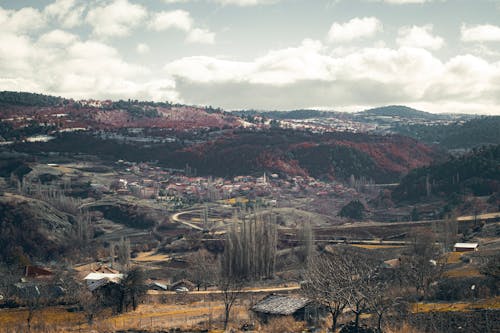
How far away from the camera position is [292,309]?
46625 millimetres

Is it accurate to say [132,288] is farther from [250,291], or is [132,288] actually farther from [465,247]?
[465,247]

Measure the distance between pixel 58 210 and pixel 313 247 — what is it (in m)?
72.2

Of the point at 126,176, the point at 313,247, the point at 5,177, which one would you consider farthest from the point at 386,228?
the point at 5,177

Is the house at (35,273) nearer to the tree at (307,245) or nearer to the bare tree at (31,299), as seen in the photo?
the bare tree at (31,299)

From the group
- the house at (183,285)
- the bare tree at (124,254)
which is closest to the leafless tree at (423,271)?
the house at (183,285)

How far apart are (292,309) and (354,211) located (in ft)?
350

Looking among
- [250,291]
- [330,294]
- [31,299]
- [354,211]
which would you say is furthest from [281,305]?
[354,211]

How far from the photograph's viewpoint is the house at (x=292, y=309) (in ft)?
151

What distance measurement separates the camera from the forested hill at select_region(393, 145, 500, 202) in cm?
14275

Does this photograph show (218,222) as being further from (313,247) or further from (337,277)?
(337,277)

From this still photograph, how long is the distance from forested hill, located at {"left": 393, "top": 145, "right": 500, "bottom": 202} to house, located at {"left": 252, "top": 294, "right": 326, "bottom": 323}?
104 m

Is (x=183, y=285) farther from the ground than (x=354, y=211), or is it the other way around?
(x=183, y=285)

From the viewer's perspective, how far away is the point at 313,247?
295 feet

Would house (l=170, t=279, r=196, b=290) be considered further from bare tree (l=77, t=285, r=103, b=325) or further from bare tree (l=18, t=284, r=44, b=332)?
bare tree (l=77, t=285, r=103, b=325)
